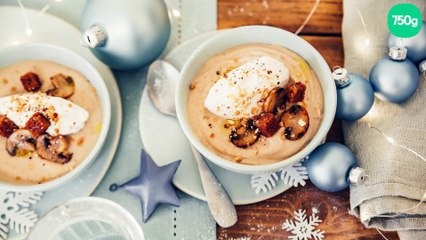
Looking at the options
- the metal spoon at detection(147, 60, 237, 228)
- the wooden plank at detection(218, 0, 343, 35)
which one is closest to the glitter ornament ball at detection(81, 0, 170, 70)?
the metal spoon at detection(147, 60, 237, 228)

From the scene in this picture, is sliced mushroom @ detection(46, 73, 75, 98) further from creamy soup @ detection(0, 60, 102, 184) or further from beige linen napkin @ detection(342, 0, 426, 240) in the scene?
A: beige linen napkin @ detection(342, 0, 426, 240)

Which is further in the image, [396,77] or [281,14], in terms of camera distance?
[281,14]

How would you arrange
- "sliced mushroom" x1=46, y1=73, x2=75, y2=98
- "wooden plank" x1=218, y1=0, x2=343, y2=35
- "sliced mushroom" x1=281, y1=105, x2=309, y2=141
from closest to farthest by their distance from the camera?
"sliced mushroom" x1=281, y1=105, x2=309, y2=141, "sliced mushroom" x1=46, y1=73, x2=75, y2=98, "wooden plank" x1=218, y1=0, x2=343, y2=35

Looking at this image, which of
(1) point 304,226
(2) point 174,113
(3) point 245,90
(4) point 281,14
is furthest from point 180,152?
(4) point 281,14

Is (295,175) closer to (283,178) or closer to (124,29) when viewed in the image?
(283,178)

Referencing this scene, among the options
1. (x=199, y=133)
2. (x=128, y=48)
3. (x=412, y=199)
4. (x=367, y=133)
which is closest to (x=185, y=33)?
(x=128, y=48)

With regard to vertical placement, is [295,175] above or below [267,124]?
below
